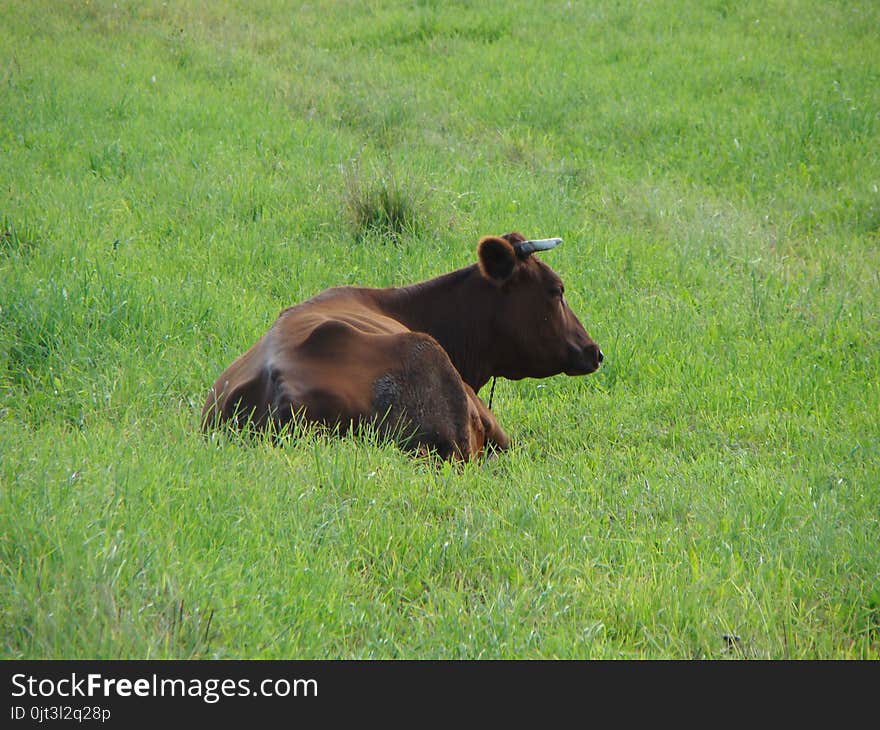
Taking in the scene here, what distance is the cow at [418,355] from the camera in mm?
5609

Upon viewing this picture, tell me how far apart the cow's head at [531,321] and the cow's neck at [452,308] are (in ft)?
0.32

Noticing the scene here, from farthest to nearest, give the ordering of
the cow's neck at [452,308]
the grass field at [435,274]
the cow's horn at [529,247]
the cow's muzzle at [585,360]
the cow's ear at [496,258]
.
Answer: the cow's muzzle at [585,360] → the cow's neck at [452,308] → the cow's horn at [529,247] → the cow's ear at [496,258] → the grass field at [435,274]

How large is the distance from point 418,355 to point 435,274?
3542mm

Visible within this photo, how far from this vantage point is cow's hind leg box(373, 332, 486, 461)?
5.74m

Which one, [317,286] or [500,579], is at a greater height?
[500,579]

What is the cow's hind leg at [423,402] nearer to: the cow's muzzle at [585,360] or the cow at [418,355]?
the cow at [418,355]

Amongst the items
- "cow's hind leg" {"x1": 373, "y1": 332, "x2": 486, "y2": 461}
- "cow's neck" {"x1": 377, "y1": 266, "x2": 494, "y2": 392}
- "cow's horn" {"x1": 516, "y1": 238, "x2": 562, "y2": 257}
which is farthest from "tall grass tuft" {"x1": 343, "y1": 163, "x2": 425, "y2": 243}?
"cow's hind leg" {"x1": 373, "y1": 332, "x2": 486, "y2": 461}

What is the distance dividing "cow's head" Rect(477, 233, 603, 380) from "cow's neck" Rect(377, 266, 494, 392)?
0.10 meters

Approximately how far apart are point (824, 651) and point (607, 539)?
43.9 inches

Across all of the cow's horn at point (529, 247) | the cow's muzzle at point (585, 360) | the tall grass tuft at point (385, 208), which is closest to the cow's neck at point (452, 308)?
the cow's horn at point (529, 247)

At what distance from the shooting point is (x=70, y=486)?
404 centimetres

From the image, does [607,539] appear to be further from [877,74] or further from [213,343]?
[877,74]

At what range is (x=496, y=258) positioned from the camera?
7137 millimetres
